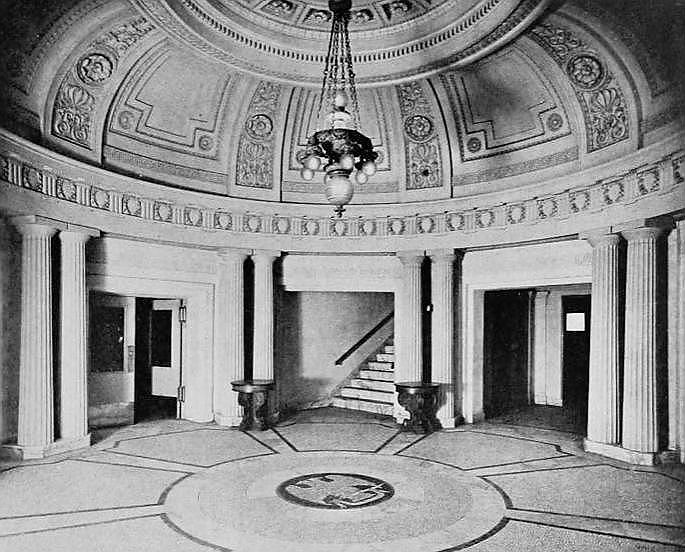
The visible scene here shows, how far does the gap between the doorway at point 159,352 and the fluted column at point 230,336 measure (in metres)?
0.79

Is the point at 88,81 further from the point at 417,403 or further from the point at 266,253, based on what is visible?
the point at 417,403

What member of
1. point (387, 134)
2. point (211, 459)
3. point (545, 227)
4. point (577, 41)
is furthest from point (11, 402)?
point (577, 41)

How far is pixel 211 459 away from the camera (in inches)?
291

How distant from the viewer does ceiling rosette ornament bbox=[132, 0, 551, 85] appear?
23.1 ft

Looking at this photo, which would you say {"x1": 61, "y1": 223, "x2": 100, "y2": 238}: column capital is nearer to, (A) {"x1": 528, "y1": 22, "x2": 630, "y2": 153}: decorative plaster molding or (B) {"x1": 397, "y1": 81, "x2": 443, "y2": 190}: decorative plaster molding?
(B) {"x1": 397, "y1": 81, "x2": 443, "y2": 190}: decorative plaster molding

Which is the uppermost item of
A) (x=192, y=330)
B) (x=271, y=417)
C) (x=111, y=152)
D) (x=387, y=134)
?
(x=387, y=134)

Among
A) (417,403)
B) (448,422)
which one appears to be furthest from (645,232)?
(448,422)

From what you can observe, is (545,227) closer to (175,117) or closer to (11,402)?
(175,117)

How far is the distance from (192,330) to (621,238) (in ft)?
22.2

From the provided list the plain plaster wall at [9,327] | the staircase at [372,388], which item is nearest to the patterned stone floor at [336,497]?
the plain plaster wall at [9,327]

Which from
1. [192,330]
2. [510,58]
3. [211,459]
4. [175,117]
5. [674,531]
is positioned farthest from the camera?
[192,330]

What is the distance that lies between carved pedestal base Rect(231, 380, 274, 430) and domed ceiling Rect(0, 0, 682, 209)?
323cm

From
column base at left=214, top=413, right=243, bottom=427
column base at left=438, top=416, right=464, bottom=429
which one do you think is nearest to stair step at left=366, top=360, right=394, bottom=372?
column base at left=438, top=416, right=464, bottom=429

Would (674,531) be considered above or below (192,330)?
below
